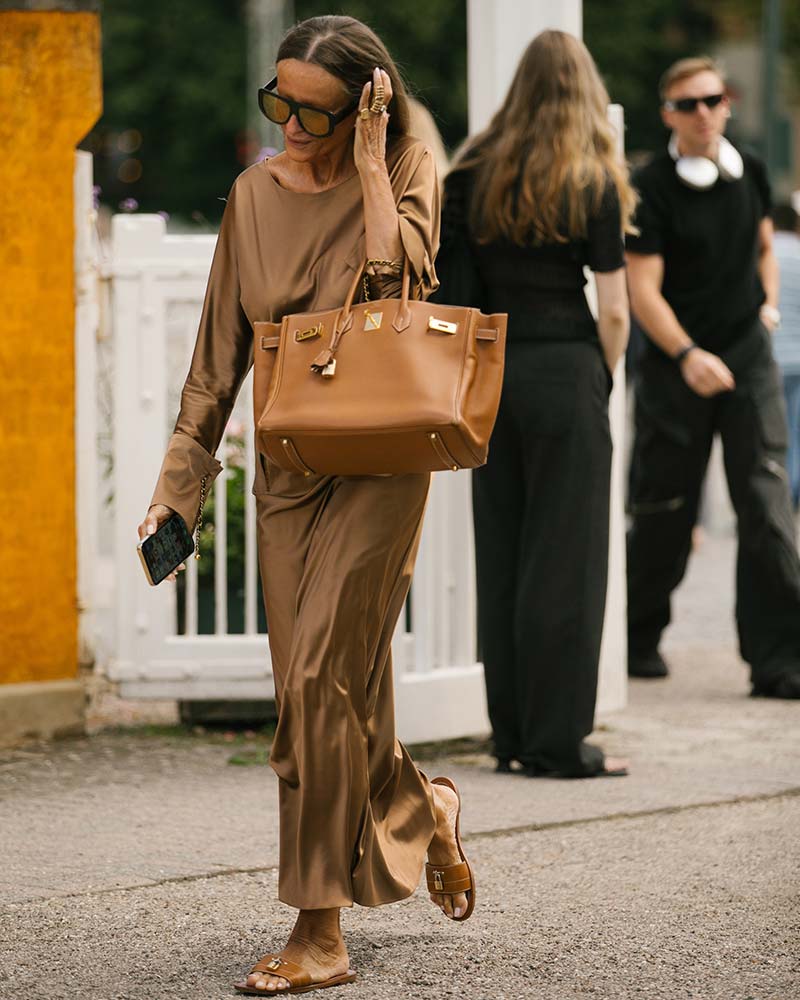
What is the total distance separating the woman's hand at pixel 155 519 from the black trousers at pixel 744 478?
3.86m

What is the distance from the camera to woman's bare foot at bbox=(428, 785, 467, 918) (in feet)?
14.1

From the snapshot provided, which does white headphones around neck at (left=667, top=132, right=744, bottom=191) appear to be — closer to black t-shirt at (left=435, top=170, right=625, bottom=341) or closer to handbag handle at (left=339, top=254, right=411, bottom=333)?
black t-shirt at (left=435, top=170, right=625, bottom=341)

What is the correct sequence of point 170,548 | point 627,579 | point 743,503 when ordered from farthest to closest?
point 627,579 → point 743,503 → point 170,548

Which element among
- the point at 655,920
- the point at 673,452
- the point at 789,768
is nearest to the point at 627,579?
the point at 673,452

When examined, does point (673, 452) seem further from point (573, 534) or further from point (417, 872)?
point (417, 872)

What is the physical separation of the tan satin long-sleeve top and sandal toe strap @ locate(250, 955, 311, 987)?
865mm

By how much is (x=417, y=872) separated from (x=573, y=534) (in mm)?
2034

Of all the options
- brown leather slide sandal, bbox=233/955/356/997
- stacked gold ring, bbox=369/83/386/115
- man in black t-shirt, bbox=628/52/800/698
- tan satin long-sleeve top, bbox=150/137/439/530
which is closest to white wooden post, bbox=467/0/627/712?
man in black t-shirt, bbox=628/52/800/698

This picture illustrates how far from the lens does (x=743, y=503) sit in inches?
299

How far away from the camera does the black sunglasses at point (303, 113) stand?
3.96 meters

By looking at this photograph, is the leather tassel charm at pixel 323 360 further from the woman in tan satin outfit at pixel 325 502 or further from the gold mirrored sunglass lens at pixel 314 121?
the gold mirrored sunglass lens at pixel 314 121

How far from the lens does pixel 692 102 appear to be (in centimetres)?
758

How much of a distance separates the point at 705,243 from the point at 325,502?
12.8 ft

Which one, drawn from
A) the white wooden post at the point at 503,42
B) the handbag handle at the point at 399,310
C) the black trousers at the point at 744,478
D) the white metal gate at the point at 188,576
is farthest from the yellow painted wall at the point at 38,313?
the handbag handle at the point at 399,310
